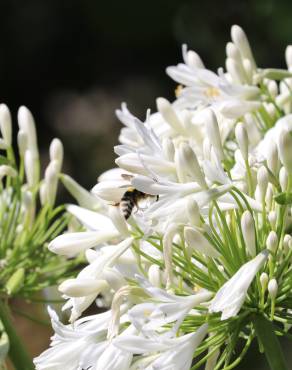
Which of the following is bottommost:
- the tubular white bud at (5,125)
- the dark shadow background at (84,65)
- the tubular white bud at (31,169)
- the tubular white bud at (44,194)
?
the dark shadow background at (84,65)

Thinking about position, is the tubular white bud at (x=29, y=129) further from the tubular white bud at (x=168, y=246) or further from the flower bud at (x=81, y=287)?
the tubular white bud at (x=168, y=246)

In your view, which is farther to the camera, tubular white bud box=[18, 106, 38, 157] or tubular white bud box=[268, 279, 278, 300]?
tubular white bud box=[18, 106, 38, 157]

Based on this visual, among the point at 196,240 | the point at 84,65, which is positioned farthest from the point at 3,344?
the point at 84,65

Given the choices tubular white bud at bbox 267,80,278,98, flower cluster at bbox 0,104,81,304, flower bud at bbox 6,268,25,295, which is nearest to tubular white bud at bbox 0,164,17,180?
flower cluster at bbox 0,104,81,304

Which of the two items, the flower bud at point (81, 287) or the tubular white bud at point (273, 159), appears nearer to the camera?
the flower bud at point (81, 287)

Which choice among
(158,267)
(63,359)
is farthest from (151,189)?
(63,359)

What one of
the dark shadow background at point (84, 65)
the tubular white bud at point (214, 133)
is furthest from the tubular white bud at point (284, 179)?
the dark shadow background at point (84, 65)

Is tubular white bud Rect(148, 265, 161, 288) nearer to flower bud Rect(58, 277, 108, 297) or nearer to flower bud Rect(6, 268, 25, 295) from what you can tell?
flower bud Rect(58, 277, 108, 297)
